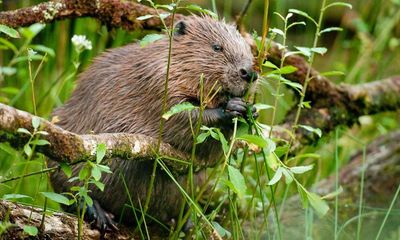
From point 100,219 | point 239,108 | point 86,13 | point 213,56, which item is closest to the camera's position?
point 239,108

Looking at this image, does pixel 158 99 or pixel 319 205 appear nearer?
Result: pixel 319 205

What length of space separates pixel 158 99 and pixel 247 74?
15.3 inches

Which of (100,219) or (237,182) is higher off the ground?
(237,182)

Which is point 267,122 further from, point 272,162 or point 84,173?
point 84,173

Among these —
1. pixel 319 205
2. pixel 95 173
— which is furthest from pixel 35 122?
pixel 319 205

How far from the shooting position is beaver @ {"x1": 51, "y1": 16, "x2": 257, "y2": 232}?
133 inches

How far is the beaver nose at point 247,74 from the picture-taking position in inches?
132

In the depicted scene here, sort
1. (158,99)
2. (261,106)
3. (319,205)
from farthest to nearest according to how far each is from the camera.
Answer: (158,99), (261,106), (319,205)

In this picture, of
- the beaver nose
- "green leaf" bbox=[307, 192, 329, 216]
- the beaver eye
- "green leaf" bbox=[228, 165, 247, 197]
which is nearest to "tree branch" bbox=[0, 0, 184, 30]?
the beaver eye

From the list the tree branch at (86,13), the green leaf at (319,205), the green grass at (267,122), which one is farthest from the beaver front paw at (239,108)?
the tree branch at (86,13)

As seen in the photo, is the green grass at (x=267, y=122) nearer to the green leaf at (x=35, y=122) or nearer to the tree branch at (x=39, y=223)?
the tree branch at (x=39, y=223)

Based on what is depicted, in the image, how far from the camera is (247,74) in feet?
11.1

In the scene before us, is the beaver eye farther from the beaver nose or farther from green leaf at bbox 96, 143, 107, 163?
green leaf at bbox 96, 143, 107, 163

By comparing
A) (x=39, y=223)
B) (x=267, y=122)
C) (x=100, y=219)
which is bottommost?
(x=267, y=122)
